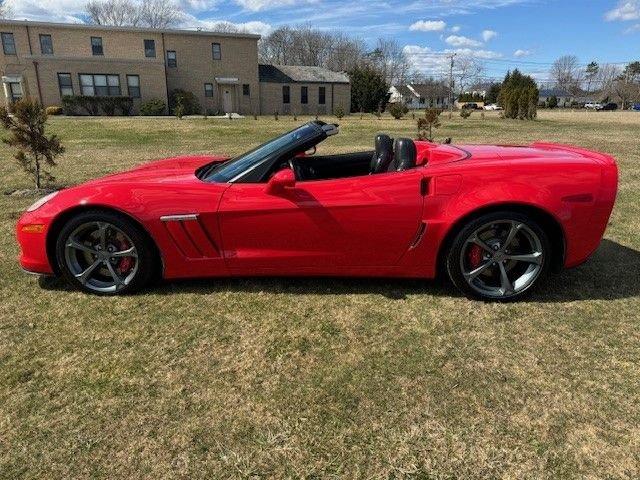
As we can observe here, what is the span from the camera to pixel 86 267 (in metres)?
3.50

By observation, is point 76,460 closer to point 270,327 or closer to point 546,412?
point 270,327

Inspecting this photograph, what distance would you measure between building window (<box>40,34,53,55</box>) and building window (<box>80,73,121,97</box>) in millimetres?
3129

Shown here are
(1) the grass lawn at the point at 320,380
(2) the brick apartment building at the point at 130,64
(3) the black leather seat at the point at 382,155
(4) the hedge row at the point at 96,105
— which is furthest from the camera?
(4) the hedge row at the point at 96,105

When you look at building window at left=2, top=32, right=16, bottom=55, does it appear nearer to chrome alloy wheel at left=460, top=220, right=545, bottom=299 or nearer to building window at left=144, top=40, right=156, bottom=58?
building window at left=144, top=40, right=156, bottom=58

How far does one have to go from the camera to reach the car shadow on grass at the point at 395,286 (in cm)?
350

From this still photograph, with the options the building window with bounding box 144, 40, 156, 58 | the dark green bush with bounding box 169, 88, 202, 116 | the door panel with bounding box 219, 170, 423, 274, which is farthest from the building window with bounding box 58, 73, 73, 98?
the door panel with bounding box 219, 170, 423, 274

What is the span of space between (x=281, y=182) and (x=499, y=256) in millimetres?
1604

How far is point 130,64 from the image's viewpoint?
3550 cm

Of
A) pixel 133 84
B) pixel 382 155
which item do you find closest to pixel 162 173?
pixel 382 155

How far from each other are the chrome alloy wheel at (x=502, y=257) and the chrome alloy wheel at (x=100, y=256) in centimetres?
241

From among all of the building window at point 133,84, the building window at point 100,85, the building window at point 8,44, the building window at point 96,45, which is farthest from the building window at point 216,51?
the building window at point 8,44

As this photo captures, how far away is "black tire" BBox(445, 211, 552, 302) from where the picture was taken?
3.19 metres

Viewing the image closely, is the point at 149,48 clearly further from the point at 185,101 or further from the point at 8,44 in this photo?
the point at 8,44

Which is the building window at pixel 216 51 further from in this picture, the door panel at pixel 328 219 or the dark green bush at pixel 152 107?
the door panel at pixel 328 219
